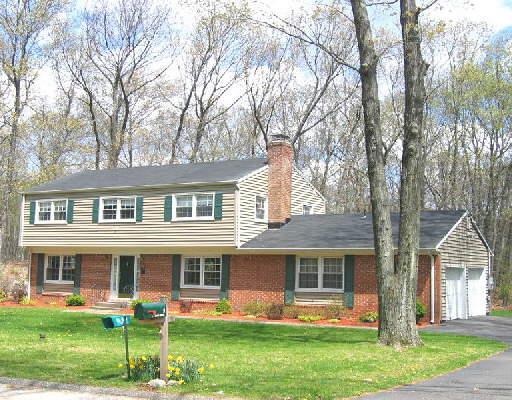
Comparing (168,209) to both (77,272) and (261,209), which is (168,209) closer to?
(261,209)

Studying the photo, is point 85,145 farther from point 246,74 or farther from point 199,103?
point 246,74

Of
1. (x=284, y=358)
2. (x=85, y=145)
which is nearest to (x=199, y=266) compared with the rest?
(x=284, y=358)

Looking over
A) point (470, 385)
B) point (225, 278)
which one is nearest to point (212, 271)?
point (225, 278)

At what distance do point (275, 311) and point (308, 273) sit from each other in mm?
1894

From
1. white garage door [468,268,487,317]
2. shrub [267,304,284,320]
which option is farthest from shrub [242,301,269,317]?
white garage door [468,268,487,317]

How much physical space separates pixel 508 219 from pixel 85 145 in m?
27.9

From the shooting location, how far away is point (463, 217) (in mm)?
25594

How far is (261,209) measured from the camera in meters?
27.6

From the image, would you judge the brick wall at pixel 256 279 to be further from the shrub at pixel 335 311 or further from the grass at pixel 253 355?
the grass at pixel 253 355

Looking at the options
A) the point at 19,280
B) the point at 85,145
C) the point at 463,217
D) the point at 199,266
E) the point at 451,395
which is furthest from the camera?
the point at 85,145

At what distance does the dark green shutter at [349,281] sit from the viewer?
23750 millimetres

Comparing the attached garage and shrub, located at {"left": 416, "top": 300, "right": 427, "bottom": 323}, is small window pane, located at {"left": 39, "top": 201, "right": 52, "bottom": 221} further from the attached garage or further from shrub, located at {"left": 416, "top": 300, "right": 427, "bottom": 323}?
the attached garage

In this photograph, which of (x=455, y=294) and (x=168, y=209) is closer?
(x=455, y=294)

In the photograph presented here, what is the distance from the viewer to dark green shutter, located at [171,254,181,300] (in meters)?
27.3
